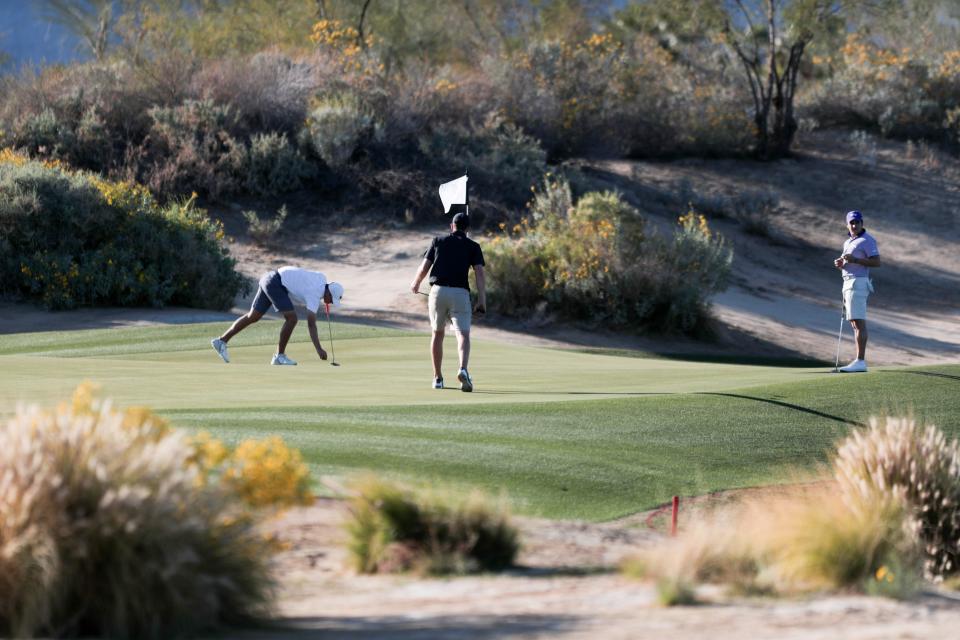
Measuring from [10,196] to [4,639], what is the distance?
24.1 meters

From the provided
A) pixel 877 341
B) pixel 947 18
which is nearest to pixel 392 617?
pixel 877 341

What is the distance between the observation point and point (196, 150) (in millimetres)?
36406

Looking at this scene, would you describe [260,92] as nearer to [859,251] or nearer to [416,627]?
[859,251]

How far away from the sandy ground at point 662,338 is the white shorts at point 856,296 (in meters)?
9.34

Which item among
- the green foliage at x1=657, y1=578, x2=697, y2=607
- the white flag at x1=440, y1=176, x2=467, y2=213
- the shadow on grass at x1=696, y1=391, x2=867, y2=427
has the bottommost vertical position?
the green foliage at x1=657, y1=578, x2=697, y2=607

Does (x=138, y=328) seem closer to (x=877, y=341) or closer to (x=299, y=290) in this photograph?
(x=299, y=290)

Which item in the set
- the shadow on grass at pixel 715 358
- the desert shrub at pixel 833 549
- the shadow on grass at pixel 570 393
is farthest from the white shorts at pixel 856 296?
the desert shrub at pixel 833 549

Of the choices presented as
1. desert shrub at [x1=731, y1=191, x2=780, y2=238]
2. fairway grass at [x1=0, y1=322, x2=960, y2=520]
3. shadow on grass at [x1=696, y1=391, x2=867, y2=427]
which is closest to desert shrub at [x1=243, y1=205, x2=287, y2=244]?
desert shrub at [x1=731, y1=191, x2=780, y2=238]

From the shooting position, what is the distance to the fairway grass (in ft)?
34.6

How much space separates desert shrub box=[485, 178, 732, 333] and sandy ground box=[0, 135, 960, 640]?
0.59 m

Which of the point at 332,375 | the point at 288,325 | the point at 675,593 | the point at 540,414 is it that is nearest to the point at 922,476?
the point at 675,593

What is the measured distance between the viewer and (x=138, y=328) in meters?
24.6

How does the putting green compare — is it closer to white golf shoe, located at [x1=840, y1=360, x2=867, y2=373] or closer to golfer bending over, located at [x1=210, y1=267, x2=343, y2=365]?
white golf shoe, located at [x1=840, y1=360, x2=867, y2=373]

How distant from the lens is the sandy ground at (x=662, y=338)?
606cm
